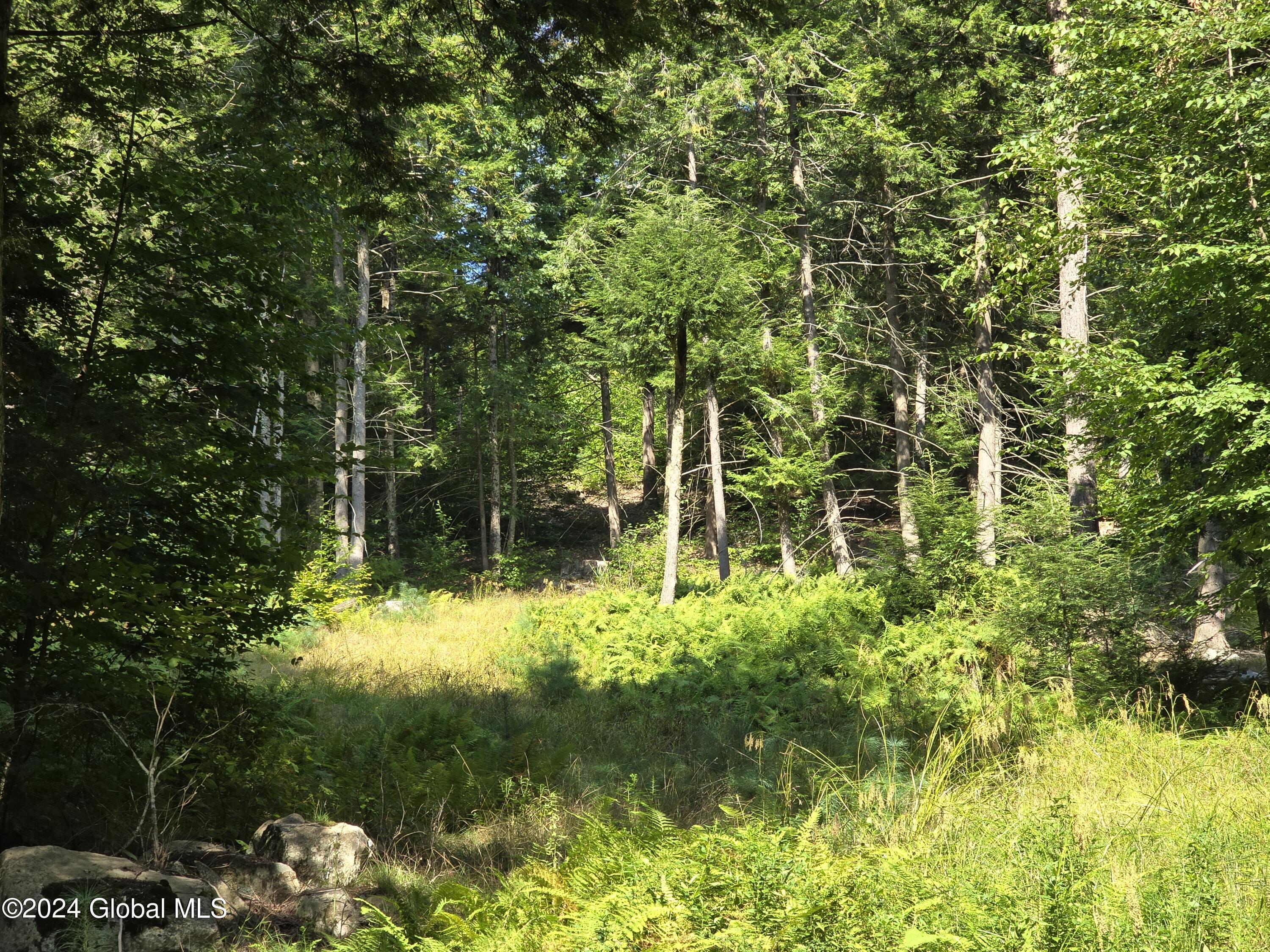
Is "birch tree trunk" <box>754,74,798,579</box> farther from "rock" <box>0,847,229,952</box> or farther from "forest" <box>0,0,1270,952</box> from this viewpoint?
"rock" <box>0,847,229,952</box>

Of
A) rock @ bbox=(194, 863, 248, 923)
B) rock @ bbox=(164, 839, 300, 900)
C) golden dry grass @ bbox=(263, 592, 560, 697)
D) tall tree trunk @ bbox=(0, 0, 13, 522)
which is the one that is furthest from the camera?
golden dry grass @ bbox=(263, 592, 560, 697)

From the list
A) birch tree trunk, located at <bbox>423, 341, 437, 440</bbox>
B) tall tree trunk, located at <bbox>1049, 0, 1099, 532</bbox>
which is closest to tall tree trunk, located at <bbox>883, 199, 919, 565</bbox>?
tall tree trunk, located at <bbox>1049, 0, 1099, 532</bbox>

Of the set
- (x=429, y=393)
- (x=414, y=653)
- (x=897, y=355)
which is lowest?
(x=414, y=653)

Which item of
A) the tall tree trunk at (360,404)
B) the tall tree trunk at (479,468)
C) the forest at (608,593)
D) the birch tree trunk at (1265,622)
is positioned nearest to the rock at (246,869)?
the forest at (608,593)

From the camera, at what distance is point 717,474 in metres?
18.7

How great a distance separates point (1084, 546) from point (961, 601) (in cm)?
221

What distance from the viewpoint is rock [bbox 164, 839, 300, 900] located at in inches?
175

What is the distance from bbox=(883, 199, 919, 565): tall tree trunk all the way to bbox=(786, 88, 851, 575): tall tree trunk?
4.81 ft

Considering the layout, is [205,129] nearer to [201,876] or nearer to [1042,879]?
[201,876]

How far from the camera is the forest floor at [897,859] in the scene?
3156 mm

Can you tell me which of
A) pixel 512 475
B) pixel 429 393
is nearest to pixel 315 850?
pixel 512 475

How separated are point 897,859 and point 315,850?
3.16 metres

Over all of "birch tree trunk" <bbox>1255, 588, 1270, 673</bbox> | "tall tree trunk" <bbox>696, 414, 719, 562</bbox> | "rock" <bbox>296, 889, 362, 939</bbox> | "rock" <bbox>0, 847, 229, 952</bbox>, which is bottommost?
"rock" <bbox>296, 889, 362, 939</bbox>

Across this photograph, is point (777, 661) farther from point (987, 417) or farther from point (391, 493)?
point (391, 493)
